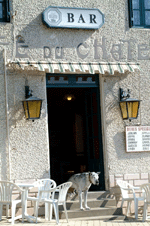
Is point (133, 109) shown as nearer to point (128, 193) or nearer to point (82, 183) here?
point (128, 193)

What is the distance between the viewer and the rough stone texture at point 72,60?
10273 millimetres

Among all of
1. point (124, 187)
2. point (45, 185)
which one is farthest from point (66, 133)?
point (45, 185)

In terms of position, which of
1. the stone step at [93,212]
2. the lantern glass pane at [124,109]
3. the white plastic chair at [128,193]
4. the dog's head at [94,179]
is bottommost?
the stone step at [93,212]

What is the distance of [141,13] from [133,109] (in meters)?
2.90

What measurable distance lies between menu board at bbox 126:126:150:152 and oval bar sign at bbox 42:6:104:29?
9.89ft

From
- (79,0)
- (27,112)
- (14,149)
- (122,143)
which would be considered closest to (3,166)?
(14,149)

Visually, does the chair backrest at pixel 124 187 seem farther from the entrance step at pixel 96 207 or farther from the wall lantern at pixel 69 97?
the wall lantern at pixel 69 97

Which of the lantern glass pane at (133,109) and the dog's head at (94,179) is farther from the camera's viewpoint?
the lantern glass pane at (133,109)

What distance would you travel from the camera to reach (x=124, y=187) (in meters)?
10.4

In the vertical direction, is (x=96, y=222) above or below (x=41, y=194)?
below

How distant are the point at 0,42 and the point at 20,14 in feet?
3.08

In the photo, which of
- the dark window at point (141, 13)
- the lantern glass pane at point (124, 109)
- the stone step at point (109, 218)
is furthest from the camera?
the dark window at point (141, 13)

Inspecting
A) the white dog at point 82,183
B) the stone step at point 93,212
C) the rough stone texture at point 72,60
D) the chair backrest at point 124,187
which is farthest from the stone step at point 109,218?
the rough stone texture at point 72,60

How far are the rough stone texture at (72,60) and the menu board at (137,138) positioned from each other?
14cm
